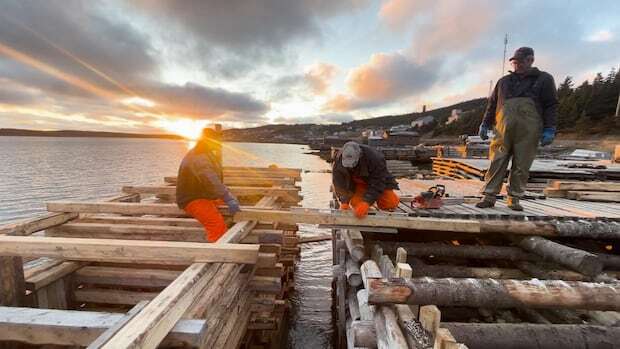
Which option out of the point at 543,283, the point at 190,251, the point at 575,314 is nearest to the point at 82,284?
the point at 190,251

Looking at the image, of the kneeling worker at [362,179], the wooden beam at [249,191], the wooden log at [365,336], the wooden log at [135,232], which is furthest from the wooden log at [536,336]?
the wooden beam at [249,191]

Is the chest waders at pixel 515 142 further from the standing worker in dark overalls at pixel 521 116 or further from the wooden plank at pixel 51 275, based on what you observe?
the wooden plank at pixel 51 275

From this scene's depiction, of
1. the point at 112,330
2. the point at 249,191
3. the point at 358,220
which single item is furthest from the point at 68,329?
the point at 249,191

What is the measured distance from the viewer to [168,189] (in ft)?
23.1

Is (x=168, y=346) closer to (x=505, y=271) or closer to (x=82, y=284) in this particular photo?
(x=82, y=284)

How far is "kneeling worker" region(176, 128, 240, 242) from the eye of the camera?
4824mm

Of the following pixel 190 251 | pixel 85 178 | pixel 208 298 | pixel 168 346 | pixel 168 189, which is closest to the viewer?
pixel 168 346

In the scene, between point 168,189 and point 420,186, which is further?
point 420,186

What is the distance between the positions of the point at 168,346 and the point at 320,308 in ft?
26.4

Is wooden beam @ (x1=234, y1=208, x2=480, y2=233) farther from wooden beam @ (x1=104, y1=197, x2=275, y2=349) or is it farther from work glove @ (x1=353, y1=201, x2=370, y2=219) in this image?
Result: wooden beam @ (x1=104, y1=197, x2=275, y2=349)

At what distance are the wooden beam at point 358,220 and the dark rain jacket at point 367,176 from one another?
0.45m

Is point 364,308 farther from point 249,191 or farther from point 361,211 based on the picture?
point 249,191

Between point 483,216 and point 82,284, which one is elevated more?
point 483,216

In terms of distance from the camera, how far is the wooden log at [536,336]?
2.77m
